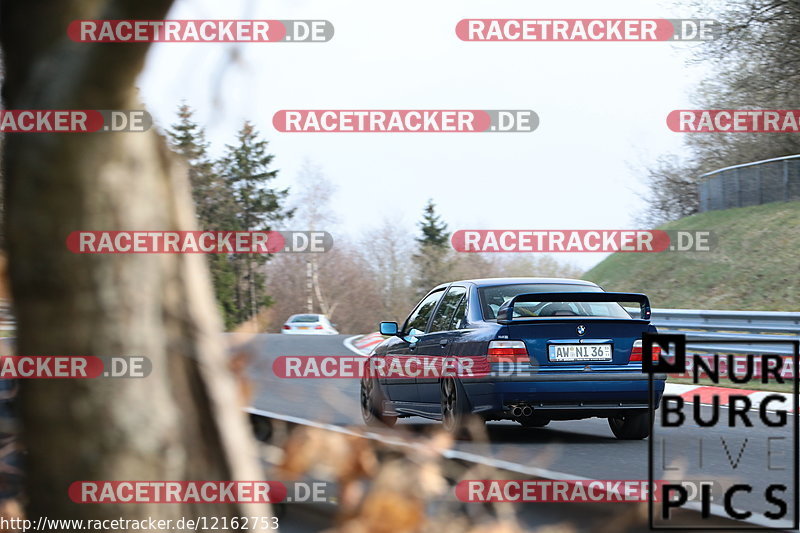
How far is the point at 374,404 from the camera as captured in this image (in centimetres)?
1186

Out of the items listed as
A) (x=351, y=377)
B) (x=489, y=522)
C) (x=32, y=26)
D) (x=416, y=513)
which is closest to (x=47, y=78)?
(x=32, y=26)

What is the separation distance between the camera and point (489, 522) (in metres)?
3.16

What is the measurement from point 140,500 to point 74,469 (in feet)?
0.57

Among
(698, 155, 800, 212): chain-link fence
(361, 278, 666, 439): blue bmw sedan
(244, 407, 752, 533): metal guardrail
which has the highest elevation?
(698, 155, 800, 212): chain-link fence

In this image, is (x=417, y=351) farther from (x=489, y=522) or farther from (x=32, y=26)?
(x=32, y=26)

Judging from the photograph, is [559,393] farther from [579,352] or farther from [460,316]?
[460,316]

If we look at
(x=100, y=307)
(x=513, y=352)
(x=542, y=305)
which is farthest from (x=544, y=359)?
(x=100, y=307)

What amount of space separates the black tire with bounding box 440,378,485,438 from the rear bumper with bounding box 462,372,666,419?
0.27ft

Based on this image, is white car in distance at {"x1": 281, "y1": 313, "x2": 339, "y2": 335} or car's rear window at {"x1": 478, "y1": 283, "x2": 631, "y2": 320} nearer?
car's rear window at {"x1": 478, "y1": 283, "x2": 631, "y2": 320}

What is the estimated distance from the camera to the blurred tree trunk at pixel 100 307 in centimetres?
253

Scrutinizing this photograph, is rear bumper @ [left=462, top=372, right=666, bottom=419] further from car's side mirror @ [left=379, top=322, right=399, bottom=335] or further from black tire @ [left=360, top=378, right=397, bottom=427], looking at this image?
black tire @ [left=360, top=378, right=397, bottom=427]

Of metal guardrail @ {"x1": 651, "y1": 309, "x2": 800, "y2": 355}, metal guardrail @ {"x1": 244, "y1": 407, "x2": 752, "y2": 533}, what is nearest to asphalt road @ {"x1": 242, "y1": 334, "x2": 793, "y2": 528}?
metal guardrail @ {"x1": 244, "y1": 407, "x2": 752, "y2": 533}

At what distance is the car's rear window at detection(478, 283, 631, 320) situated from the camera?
10000 mm

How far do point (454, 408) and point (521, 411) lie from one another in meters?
0.68
